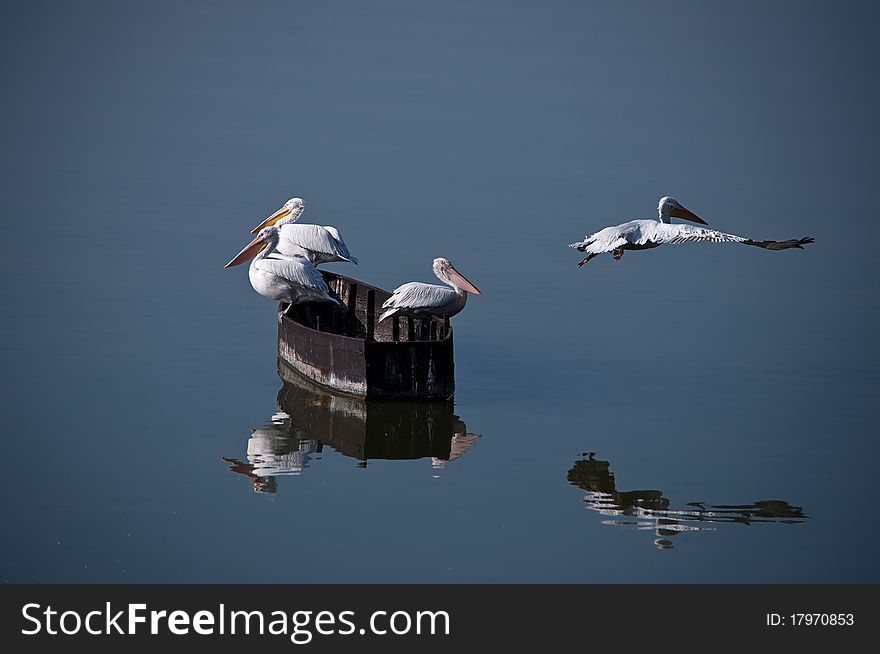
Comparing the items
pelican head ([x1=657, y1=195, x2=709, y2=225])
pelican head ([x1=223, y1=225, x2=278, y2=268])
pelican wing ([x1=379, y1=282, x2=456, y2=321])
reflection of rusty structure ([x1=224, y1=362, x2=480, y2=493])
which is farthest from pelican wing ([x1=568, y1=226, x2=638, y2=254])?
pelican head ([x1=223, y1=225, x2=278, y2=268])

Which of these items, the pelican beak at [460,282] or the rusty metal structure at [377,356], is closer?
the rusty metal structure at [377,356]

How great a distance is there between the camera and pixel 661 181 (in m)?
20.4

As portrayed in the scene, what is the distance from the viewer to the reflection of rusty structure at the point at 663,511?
8336 mm

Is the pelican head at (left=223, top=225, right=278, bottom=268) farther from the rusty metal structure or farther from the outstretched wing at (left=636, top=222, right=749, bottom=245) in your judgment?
the outstretched wing at (left=636, top=222, right=749, bottom=245)

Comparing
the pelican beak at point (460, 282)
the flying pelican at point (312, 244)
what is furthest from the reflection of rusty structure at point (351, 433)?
the flying pelican at point (312, 244)

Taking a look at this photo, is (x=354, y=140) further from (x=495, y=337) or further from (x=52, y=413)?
(x=52, y=413)

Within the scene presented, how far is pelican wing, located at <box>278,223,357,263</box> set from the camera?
11.5 m

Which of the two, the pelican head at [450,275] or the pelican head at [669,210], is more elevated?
the pelican head at [669,210]

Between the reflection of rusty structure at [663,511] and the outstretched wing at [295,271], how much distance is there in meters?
2.62

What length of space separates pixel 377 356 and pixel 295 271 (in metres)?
1.22

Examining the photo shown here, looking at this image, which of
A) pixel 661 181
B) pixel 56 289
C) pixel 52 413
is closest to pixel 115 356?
pixel 52 413

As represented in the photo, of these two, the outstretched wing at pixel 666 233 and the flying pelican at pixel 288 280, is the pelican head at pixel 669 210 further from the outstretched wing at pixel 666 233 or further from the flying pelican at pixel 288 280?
the flying pelican at pixel 288 280

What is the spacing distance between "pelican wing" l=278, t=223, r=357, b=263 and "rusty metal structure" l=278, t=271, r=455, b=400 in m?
0.46

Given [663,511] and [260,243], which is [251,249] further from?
[663,511]
